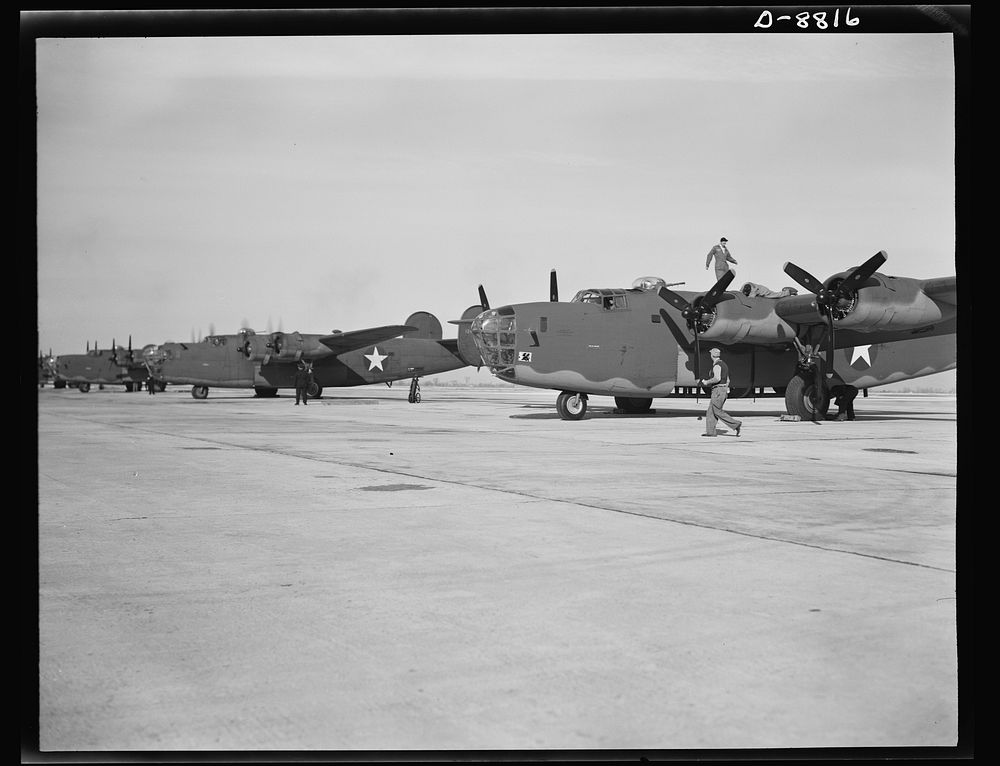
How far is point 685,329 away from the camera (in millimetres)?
25188

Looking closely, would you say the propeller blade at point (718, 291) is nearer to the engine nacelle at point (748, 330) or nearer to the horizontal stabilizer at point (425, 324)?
the engine nacelle at point (748, 330)

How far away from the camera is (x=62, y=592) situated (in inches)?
219

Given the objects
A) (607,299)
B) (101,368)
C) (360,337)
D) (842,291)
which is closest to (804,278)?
(842,291)

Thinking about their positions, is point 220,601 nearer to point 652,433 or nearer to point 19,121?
point 19,121

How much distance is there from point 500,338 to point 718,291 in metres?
5.84

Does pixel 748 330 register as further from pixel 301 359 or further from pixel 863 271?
pixel 301 359

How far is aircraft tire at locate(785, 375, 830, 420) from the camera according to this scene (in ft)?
79.6

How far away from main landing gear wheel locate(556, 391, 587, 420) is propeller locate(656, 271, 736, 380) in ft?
10.4

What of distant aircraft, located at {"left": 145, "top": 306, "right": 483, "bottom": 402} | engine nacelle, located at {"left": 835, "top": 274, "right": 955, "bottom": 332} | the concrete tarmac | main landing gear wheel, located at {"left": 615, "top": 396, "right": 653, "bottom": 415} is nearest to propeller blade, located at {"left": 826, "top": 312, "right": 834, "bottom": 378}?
engine nacelle, located at {"left": 835, "top": 274, "right": 955, "bottom": 332}

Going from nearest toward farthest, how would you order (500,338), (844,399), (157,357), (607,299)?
1. (500,338)
2. (607,299)
3. (844,399)
4. (157,357)

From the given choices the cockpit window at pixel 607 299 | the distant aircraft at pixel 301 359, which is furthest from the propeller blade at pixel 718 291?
the distant aircraft at pixel 301 359
